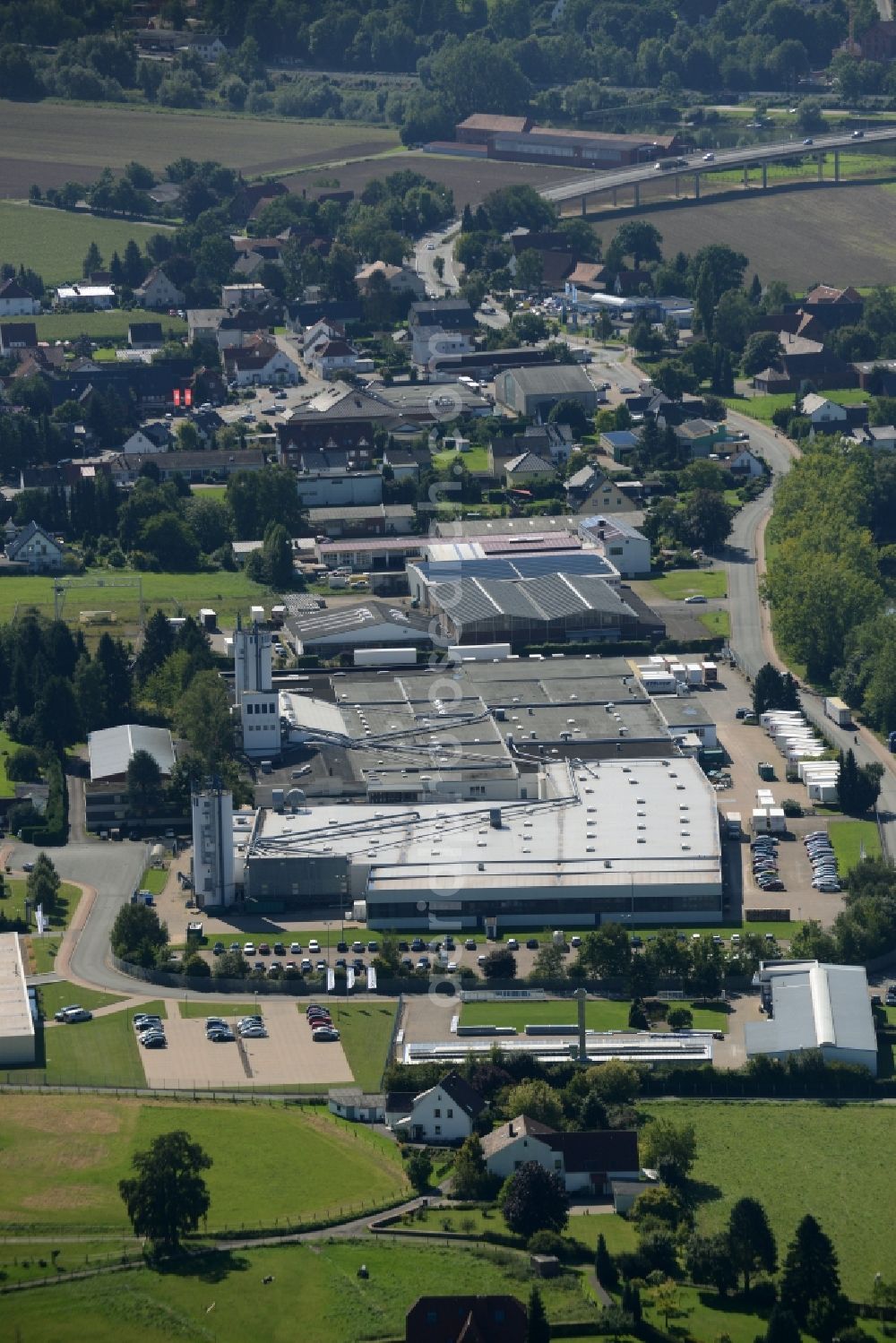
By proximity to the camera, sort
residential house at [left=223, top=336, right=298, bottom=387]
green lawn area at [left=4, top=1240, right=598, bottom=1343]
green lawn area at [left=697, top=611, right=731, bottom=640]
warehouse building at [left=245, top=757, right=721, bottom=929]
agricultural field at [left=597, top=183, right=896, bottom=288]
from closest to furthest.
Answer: green lawn area at [left=4, top=1240, right=598, bottom=1343], warehouse building at [left=245, top=757, right=721, bottom=929], green lawn area at [left=697, top=611, right=731, bottom=640], residential house at [left=223, top=336, right=298, bottom=387], agricultural field at [left=597, top=183, right=896, bottom=288]

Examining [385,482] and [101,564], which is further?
[385,482]

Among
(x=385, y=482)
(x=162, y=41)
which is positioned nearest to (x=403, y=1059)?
(x=385, y=482)

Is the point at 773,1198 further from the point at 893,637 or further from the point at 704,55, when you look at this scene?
the point at 704,55

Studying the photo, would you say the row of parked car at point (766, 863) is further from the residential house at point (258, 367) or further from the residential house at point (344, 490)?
the residential house at point (258, 367)

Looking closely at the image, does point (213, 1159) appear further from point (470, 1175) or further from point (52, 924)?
point (52, 924)

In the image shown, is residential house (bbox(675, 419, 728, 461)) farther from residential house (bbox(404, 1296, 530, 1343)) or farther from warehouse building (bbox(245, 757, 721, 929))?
residential house (bbox(404, 1296, 530, 1343))

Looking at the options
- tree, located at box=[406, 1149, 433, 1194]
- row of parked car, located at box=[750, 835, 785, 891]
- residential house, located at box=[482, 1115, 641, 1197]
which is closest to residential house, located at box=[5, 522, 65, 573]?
row of parked car, located at box=[750, 835, 785, 891]
